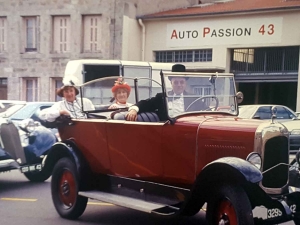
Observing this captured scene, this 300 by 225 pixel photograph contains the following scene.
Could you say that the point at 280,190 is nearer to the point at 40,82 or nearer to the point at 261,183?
Result: the point at 261,183

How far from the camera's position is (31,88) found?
26.5m

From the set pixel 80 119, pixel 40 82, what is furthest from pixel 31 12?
pixel 80 119

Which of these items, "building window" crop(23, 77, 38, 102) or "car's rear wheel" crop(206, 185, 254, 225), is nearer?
"car's rear wheel" crop(206, 185, 254, 225)

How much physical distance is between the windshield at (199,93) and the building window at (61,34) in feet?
64.5

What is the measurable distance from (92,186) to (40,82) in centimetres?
1969

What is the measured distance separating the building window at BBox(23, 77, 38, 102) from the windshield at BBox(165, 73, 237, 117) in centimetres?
2083

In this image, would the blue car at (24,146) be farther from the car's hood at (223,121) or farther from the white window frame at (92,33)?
the white window frame at (92,33)

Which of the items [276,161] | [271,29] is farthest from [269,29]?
[276,161]

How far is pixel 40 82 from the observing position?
25.9 meters

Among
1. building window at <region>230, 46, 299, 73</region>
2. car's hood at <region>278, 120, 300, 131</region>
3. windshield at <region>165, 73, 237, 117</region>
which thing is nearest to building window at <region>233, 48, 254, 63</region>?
building window at <region>230, 46, 299, 73</region>

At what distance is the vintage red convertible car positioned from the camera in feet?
16.7

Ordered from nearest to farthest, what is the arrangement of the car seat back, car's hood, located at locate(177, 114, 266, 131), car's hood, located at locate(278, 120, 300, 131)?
1. car's hood, located at locate(177, 114, 266, 131)
2. the car seat back
3. car's hood, located at locate(278, 120, 300, 131)

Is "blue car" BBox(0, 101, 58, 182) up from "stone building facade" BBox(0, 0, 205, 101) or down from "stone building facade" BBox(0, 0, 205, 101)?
down

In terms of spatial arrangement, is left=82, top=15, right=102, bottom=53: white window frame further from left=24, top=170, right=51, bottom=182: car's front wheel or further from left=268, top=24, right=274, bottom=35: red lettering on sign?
left=24, top=170, right=51, bottom=182: car's front wheel
